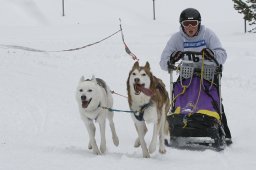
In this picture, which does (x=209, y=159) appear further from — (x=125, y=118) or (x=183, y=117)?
(x=125, y=118)

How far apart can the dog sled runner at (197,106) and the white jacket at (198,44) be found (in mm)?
116

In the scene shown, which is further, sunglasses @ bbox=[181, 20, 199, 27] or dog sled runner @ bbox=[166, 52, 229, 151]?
sunglasses @ bbox=[181, 20, 199, 27]

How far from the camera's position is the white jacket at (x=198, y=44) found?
679cm

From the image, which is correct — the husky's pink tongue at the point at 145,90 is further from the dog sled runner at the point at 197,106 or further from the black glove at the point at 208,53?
the black glove at the point at 208,53

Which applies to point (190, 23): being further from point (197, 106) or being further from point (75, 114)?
point (75, 114)

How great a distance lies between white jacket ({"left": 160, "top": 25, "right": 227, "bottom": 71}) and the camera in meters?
6.79

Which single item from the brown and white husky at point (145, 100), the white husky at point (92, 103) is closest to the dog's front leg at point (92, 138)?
the white husky at point (92, 103)

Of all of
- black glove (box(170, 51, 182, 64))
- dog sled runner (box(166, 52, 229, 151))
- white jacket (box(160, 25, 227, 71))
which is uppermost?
white jacket (box(160, 25, 227, 71))

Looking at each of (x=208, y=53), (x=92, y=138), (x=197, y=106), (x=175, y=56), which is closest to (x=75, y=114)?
(x=92, y=138)

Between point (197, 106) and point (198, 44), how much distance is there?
0.83m

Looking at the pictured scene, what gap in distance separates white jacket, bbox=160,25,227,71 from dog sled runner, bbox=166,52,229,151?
0.12m

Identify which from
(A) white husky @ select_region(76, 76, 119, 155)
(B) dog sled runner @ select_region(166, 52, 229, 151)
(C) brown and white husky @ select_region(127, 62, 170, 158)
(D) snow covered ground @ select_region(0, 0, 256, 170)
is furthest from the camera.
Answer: (B) dog sled runner @ select_region(166, 52, 229, 151)

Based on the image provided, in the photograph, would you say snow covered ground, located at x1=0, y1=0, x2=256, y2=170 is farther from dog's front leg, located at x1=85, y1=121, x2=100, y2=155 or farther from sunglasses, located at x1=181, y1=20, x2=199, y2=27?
sunglasses, located at x1=181, y1=20, x2=199, y2=27

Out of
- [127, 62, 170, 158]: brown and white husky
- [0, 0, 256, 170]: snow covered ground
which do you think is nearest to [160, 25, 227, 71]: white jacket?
[127, 62, 170, 158]: brown and white husky
